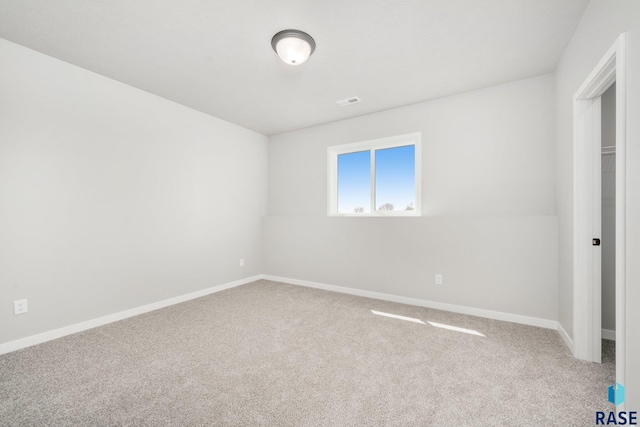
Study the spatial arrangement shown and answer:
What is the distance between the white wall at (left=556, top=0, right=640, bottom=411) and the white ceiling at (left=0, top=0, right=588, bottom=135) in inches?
10.4

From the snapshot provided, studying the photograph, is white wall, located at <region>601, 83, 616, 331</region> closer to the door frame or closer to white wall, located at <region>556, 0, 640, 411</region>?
white wall, located at <region>556, 0, 640, 411</region>

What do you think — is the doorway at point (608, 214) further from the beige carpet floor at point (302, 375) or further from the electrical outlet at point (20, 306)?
the electrical outlet at point (20, 306)

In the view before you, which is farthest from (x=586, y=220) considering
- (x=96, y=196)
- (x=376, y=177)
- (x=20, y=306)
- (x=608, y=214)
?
(x=20, y=306)

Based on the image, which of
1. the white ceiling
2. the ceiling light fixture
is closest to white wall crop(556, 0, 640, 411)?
the white ceiling

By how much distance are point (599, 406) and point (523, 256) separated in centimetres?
151

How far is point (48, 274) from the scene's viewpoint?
242cm

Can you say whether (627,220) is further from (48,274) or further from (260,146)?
(260,146)

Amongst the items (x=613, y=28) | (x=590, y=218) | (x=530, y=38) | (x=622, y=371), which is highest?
(x=530, y=38)

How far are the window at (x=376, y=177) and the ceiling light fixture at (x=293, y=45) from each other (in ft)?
6.23

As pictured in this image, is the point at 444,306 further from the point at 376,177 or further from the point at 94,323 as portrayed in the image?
the point at 94,323

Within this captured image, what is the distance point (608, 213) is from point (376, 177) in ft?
8.10

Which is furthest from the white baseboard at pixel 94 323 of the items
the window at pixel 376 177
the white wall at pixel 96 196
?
the window at pixel 376 177

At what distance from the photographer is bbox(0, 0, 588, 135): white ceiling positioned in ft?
6.16

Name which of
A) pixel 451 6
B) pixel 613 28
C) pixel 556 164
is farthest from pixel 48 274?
pixel 556 164
